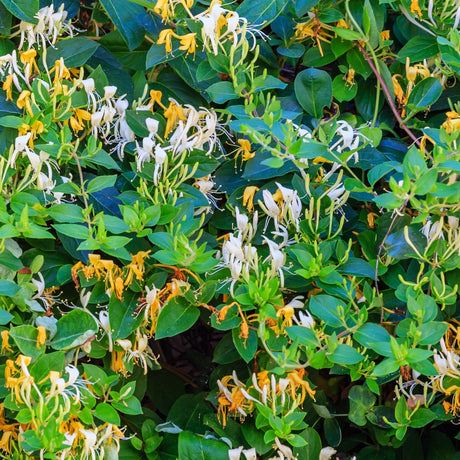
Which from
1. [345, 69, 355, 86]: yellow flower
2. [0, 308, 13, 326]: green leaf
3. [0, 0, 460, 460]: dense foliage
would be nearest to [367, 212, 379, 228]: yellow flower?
[0, 0, 460, 460]: dense foliage

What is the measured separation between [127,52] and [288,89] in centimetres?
29

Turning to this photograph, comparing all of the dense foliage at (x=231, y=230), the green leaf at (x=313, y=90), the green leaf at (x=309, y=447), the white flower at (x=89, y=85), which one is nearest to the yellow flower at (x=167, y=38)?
the dense foliage at (x=231, y=230)

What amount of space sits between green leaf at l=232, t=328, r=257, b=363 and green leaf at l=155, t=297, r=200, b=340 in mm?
59

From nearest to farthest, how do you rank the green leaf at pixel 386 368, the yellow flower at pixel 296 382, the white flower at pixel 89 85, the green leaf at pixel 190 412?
the green leaf at pixel 386 368, the yellow flower at pixel 296 382, the white flower at pixel 89 85, the green leaf at pixel 190 412

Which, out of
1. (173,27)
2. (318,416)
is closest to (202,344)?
(318,416)

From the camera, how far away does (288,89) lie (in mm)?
1271

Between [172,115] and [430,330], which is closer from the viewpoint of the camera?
[430,330]

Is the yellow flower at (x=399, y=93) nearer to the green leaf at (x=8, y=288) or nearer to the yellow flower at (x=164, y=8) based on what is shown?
the yellow flower at (x=164, y=8)

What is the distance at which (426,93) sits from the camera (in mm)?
1154

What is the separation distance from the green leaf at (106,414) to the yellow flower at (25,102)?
412 millimetres

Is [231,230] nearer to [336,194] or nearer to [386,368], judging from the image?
[336,194]

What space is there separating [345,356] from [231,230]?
342 millimetres

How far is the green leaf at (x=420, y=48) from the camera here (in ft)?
3.83

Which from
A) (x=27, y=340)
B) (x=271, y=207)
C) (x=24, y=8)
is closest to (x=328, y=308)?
(x=271, y=207)
